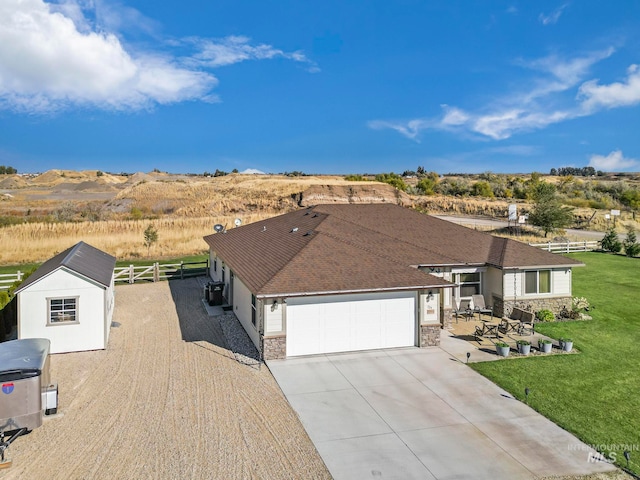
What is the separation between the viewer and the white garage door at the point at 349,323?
13.6 metres

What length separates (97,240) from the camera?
3806cm

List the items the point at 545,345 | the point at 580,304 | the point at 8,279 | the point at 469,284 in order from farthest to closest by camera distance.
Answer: the point at 8,279
the point at 580,304
the point at 469,284
the point at 545,345

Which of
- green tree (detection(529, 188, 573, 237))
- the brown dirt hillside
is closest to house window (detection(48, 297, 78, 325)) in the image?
the brown dirt hillside

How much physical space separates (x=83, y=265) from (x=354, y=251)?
9.67 meters

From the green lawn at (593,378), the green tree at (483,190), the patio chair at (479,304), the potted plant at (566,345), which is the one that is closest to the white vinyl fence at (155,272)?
the patio chair at (479,304)

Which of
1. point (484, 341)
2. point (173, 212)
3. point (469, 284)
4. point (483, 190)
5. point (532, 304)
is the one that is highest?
point (483, 190)

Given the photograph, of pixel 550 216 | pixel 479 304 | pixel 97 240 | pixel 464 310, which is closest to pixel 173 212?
pixel 97 240

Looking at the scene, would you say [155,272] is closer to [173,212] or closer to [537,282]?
[537,282]

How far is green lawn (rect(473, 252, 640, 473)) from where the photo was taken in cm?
965

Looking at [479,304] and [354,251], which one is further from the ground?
[354,251]

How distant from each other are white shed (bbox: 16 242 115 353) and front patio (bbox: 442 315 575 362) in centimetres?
1169

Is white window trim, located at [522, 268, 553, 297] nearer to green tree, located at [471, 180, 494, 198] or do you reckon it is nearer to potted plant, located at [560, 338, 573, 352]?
potted plant, located at [560, 338, 573, 352]

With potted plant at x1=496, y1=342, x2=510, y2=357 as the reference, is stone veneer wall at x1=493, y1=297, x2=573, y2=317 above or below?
above

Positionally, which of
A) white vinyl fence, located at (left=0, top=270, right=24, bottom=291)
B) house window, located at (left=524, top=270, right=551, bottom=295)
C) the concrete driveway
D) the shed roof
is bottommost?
the concrete driveway
